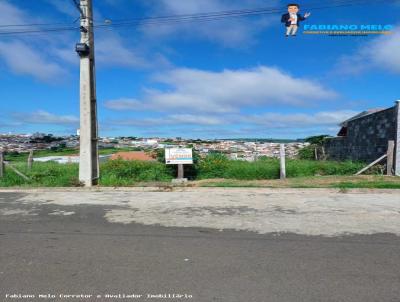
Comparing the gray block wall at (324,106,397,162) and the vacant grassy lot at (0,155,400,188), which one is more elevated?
the gray block wall at (324,106,397,162)

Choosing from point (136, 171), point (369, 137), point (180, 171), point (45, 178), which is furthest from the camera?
point (369, 137)

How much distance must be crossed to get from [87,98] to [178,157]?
371 centimetres

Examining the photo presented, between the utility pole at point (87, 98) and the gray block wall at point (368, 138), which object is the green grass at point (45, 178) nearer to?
the utility pole at point (87, 98)

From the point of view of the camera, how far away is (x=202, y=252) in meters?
5.12

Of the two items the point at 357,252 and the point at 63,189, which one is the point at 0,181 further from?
the point at 357,252

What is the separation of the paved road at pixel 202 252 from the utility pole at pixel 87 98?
12.4 feet

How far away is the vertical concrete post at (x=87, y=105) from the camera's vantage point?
12.4 metres

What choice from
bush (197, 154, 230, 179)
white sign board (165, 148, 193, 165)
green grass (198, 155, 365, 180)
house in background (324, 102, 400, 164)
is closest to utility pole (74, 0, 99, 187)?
white sign board (165, 148, 193, 165)

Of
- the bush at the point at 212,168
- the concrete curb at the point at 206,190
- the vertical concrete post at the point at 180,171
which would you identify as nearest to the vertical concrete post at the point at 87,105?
the concrete curb at the point at 206,190

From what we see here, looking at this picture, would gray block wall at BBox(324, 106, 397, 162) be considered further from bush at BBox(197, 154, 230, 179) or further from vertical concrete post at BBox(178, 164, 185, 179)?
vertical concrete post at BBox(178, 164, 185, 179)

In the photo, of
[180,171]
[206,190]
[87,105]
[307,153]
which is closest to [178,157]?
[180,171]

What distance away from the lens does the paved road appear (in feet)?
12.8

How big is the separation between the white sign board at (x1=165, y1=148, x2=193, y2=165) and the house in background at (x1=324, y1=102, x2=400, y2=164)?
7.68 meters

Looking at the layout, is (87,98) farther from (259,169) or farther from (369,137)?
(369,137)
